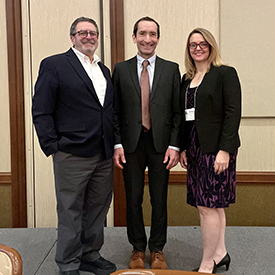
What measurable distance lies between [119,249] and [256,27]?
8.00 feet

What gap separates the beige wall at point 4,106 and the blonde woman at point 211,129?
77.0 inches

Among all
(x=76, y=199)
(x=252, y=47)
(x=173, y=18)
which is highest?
(x=173, y=18)

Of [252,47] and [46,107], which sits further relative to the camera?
[252,47]

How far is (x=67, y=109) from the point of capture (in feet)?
6.42

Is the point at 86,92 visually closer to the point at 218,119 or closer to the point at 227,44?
the point at 218,119

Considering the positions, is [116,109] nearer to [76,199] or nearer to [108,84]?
[108,84]

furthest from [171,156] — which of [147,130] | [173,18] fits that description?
[173,18]

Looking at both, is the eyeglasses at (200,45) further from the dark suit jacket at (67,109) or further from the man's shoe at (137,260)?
the man's shoe at (137,260)

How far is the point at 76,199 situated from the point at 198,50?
127cm

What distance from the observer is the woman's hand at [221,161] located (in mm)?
1898

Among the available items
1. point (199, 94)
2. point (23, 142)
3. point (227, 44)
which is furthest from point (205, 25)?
point (23, 142)

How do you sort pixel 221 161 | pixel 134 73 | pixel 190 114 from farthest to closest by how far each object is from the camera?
pixel 134 73 → pixel 190 114 → pixel 221 161

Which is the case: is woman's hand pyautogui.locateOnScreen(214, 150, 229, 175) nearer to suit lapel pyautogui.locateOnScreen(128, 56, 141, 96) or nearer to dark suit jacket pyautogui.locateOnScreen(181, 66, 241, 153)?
dark suit jacket pyautogui.locateOnScreen(181, 66, 241, 153)

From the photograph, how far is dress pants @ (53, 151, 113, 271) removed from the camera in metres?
1.97
